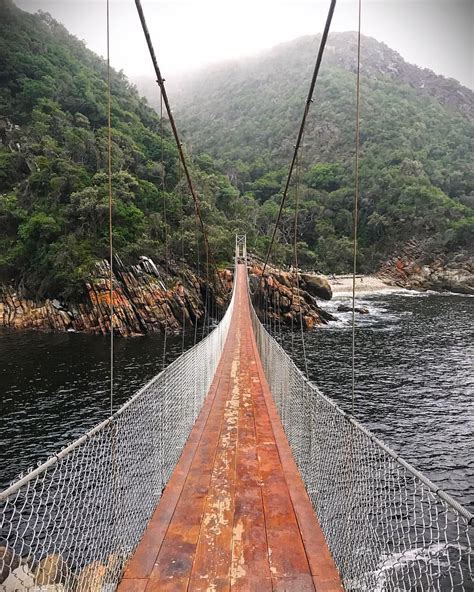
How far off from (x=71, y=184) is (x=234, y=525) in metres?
23.1

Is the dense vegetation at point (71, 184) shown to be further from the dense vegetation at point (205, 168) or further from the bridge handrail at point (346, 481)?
the bridge handrail at point (346, 481)

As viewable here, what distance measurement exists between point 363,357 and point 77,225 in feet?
50.9

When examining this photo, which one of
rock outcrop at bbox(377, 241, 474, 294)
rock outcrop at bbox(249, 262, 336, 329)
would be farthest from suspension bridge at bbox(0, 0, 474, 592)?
rock outcrop at bbox(377, 241, 474, 294)

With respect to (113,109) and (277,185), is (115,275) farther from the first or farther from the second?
(277,185)

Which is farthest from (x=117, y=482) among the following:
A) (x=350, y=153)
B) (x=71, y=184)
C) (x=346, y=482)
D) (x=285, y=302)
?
(x=350, y=153)

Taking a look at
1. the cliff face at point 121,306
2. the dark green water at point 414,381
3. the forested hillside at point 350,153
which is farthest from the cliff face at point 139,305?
the forested hillside at point 350,153

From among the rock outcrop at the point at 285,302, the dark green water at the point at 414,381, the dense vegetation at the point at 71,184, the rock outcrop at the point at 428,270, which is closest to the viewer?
the dark green water at the point at 414,381

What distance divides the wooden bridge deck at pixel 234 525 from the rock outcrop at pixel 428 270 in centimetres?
3740

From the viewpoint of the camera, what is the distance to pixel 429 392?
37.0 ft

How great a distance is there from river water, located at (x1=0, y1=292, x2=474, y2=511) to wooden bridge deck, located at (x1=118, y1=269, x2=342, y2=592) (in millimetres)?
4451

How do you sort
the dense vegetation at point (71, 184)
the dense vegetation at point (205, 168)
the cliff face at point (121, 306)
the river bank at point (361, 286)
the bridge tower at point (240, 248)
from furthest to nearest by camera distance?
the river bank at point (361, 286) < the bridge tower at point (240, 248) < the dense vegetation at point (205, 168) < the dense vegetation at point (71, 184) < the cliff face at point (121, 306)

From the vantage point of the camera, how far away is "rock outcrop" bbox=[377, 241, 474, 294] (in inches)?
1478

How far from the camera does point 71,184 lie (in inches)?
891

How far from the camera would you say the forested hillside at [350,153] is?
44.3 m
